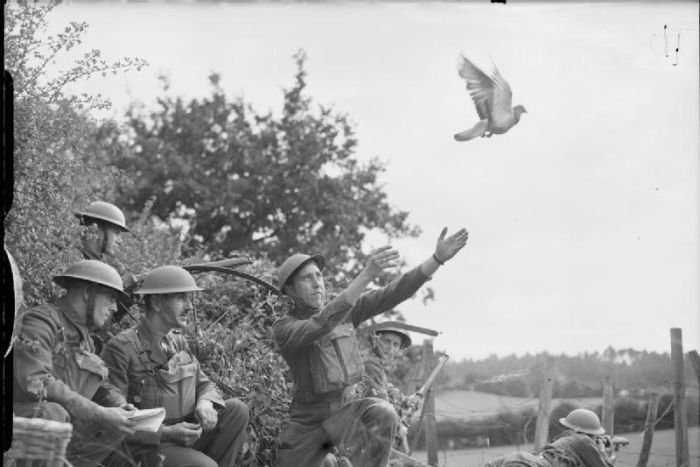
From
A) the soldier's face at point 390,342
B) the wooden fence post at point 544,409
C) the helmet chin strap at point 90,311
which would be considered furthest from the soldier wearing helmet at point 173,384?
the wooden fence post at point 544,409

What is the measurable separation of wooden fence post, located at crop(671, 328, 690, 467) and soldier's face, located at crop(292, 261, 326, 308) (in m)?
5.31

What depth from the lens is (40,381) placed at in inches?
279

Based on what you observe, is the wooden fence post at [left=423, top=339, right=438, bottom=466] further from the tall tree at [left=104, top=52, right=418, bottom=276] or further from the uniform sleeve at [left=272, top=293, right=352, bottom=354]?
the tall tree at [left=104, top=52, right=418, bottom=276]

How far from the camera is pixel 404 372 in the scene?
2172 cm

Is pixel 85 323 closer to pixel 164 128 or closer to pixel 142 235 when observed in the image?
pixel 142 235

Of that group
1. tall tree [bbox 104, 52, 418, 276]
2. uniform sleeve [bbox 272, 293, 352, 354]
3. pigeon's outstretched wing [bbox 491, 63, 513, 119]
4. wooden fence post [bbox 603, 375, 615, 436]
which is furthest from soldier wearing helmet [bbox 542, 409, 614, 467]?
tall tree [bbox 104, 52, 418, 276]

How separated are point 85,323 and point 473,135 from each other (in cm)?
357

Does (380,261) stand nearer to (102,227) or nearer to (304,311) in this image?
(304,311)

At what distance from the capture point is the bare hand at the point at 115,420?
7191 millimetres

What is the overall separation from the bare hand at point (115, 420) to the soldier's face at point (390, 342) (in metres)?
4.64

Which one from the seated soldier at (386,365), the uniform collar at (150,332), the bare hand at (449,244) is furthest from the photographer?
the seated soldier at (386,365)

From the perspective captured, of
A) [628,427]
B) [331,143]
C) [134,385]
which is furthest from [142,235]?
[331,143]

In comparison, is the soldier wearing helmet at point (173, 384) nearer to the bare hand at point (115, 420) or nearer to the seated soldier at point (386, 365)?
the bare hand at point (115, 420)

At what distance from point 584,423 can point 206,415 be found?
2882mm
